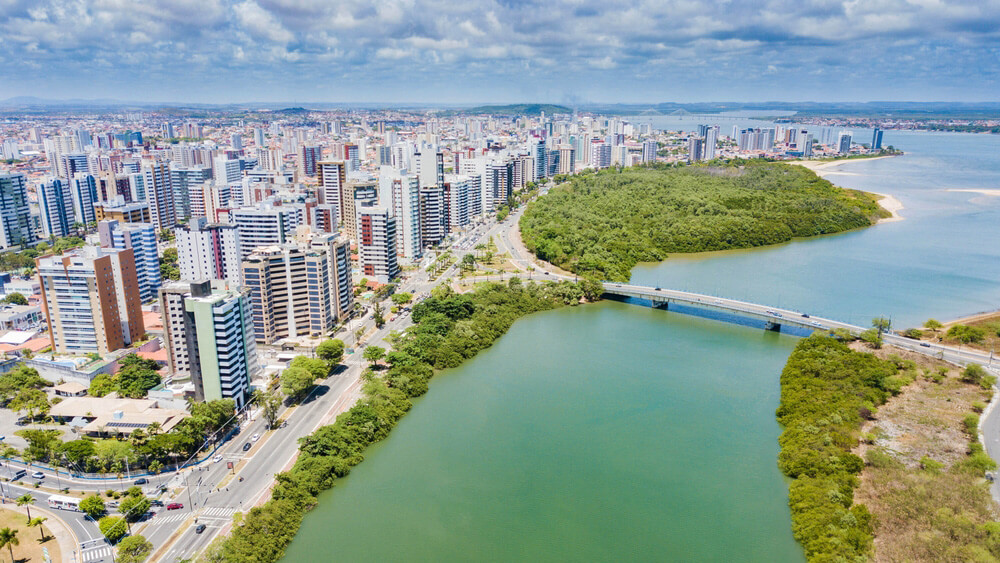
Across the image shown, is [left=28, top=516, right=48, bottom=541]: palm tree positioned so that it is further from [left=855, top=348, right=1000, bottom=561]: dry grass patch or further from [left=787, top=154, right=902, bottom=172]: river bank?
[left=787, top=154, right=902, bottom=172]: river bank

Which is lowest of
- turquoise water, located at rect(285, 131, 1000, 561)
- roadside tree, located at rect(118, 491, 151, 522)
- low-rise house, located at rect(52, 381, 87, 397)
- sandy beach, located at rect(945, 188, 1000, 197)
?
turquoise water, located at rect(285, 131, 1000, 561)

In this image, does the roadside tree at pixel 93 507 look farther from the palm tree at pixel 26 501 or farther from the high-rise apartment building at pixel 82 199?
the high-rise apartment building at pixel 82 199

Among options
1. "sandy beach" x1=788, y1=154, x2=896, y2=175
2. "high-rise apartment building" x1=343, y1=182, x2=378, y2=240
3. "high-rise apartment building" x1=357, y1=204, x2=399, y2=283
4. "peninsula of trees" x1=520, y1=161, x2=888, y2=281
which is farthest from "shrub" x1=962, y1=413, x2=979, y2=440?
"sandy beach" x1=788, y1=154, x2=896, y2=175

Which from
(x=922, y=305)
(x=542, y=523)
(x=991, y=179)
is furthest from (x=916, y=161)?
(x=542, y=523)

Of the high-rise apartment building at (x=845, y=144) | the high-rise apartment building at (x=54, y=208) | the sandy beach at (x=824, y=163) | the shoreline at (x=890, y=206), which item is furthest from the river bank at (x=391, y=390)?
the high-rise apartment building at (x=845, y=144)

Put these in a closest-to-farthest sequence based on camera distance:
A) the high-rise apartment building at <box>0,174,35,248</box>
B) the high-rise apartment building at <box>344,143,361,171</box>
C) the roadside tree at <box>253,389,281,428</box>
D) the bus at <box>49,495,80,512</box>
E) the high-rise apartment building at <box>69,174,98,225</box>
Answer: the bus at <box>49,495,80,512</box>
the roadside tree at <box>253,389,281,428</box>
the high-rise apartment building at <box>0,174,35,248</box>
the high-rise apartment building at <box>69,174,98,225</box>
the high-rise apartment building at <box>344,143,361,171</box>

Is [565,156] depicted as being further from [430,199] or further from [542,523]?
[542,523]
